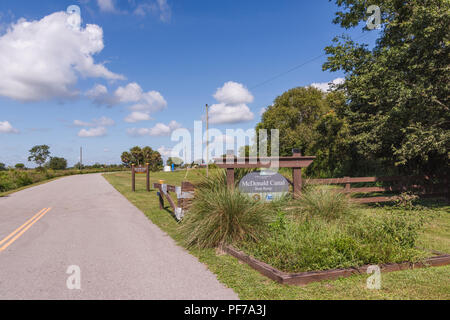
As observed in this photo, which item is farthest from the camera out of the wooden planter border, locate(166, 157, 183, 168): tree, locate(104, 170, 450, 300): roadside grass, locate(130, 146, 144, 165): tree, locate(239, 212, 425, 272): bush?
Result: locate(130, 146, 144, 165): tree

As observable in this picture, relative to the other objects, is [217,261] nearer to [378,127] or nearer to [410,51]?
[378,127]

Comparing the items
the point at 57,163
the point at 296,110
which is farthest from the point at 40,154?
the point at 296,110

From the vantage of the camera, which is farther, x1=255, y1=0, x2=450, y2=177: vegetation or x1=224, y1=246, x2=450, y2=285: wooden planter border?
x1=255, y1=0, x2=450, y2=177: vegetation

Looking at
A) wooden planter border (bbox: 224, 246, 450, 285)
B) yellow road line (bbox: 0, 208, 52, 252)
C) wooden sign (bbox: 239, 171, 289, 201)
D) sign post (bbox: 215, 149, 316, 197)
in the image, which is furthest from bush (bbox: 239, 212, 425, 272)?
yellow road line (bbox: 0, 208, 52, 252)

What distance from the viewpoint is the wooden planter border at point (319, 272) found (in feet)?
15.7

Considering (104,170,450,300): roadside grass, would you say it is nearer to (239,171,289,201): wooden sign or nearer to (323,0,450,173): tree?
(239,171,289,201): wooden sign

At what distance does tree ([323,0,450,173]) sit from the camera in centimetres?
1156

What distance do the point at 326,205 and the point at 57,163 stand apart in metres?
107

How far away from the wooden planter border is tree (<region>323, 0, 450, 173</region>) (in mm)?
7328

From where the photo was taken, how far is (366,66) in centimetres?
1469

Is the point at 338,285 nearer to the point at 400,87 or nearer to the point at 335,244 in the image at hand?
the point at 335,244

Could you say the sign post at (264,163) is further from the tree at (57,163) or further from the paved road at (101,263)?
the tree at (57,163)

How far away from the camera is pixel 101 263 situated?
6.17m

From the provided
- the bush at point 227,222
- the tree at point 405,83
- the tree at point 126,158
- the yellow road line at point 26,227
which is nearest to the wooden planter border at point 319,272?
the bush at point 227,222
